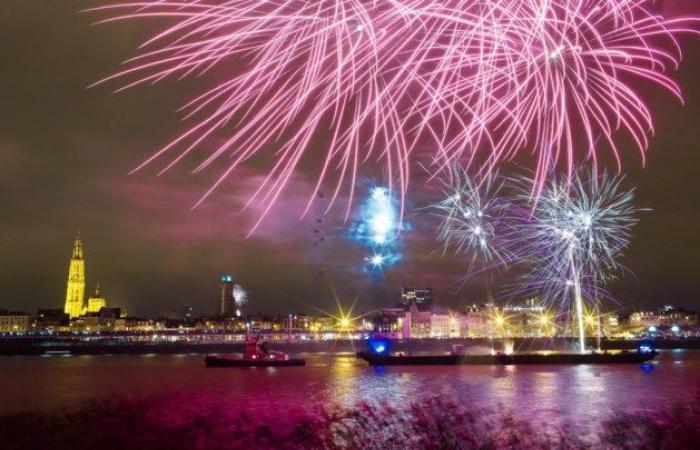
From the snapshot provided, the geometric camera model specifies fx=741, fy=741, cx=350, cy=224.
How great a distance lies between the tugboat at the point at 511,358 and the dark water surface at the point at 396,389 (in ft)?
31.5

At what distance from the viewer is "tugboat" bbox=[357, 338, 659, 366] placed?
65188 mm

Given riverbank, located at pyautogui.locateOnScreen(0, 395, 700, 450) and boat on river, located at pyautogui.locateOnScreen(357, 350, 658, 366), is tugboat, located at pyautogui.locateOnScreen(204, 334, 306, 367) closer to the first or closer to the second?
boat on river, located at pyautogui.locateOnScreen(357, 350, 658, 366)

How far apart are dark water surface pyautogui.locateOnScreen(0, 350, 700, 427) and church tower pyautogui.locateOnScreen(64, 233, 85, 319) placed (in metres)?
135

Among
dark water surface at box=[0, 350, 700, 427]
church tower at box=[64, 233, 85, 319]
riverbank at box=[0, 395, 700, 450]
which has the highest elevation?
church tower at box=[64, 233, 85, 319]

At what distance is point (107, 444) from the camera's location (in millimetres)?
18578

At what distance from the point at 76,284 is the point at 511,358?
486ft

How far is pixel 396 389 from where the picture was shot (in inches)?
1569

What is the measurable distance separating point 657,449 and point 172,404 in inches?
859

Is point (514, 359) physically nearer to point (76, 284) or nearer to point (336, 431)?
point (336, 431)

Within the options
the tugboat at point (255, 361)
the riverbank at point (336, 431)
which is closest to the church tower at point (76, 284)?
the tugboat at point (255, 361)

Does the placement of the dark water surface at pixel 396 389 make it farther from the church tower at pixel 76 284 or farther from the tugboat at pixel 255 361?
the church tower at pixel 76 284

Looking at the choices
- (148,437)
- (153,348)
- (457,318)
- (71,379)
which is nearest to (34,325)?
(153,348)

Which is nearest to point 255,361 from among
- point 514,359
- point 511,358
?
point 511,358

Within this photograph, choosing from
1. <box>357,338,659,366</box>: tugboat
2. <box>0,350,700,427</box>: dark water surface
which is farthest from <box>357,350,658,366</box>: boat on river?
<box>0,350,700,427</box>: dark water surface
